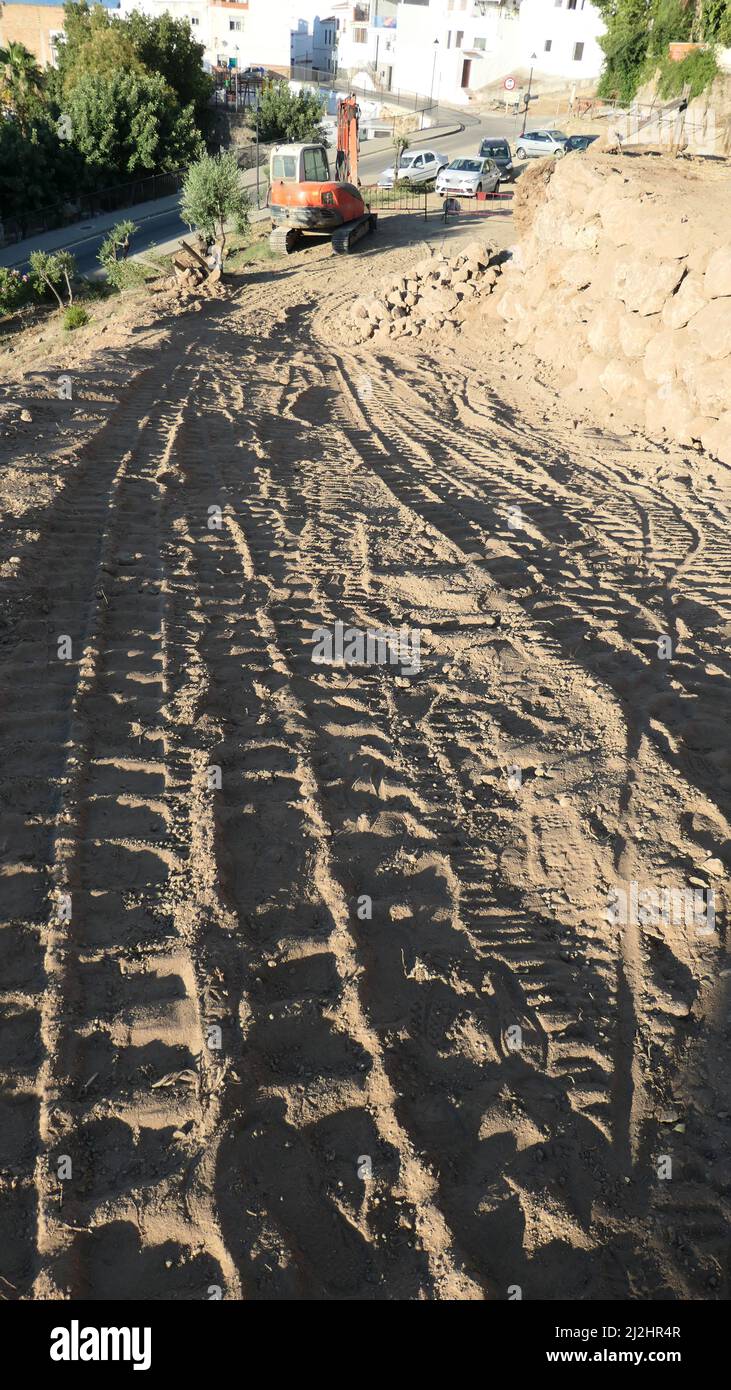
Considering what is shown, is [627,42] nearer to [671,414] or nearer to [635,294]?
[635,294]

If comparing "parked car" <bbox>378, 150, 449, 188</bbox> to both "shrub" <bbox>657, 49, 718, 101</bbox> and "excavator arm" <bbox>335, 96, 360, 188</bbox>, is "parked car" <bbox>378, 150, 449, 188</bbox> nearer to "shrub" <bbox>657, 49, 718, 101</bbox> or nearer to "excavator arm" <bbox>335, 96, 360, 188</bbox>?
"shrub" <bbox>657, 49, 718, 101</bbox>

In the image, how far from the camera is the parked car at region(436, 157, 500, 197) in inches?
944

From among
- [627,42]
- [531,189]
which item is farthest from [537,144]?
[531,189]

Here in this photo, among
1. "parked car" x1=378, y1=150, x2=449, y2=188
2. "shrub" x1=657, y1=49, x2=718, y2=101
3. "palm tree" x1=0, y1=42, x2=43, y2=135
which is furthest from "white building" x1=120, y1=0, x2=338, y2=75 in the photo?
"shrub" x1=657, y1=49, x2=718, y2=101

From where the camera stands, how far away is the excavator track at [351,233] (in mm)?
18250

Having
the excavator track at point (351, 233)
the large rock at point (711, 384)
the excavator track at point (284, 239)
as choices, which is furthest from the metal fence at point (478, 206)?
the large rock at point (711, 384)

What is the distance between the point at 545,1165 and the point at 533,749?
2229 mm

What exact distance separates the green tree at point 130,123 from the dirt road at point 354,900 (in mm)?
30679

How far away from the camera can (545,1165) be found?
287 centimetres

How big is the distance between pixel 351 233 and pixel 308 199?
117 centimetres

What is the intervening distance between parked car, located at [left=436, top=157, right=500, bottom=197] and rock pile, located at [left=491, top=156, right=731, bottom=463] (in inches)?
520

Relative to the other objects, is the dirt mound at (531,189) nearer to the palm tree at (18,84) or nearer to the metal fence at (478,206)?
the metal fence at (478,206)
